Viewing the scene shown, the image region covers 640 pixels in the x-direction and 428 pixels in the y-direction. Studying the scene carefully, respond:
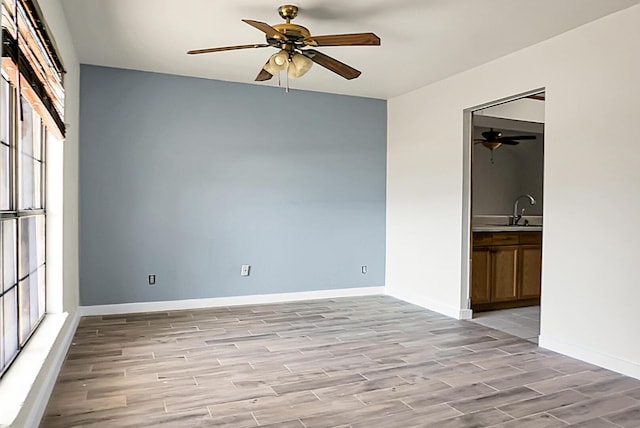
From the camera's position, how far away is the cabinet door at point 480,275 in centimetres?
513

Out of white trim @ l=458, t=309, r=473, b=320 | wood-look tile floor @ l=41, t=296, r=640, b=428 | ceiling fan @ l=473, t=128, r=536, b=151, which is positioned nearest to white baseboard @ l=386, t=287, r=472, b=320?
white trim @ l=458, t=309, r=473, b=320

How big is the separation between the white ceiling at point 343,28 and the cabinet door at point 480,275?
6.37 ft

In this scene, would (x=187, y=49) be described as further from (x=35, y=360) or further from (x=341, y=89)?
(x=35, y=360)

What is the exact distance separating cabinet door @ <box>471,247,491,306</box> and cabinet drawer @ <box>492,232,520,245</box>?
0.16 m

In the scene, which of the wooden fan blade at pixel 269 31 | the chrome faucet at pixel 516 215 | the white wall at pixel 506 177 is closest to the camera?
the wooden fan blade at pixel 269 31

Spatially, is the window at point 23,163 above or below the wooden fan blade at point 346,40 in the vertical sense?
below

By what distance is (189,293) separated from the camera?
17.2 ft

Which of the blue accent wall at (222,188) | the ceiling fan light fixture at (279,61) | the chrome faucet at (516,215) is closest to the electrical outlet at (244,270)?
the blue accent wall at (222,188)

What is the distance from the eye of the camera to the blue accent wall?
4.91 meters

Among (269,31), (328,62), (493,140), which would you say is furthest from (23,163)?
(493,140)

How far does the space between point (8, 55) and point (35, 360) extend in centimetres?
164

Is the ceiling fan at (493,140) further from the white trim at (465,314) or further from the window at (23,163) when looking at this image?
the window at (23,163)

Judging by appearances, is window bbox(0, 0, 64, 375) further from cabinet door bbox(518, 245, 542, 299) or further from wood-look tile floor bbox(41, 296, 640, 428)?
cabinet door bbox(518, 245, 542, 299)

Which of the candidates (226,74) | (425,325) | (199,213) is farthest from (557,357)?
(226,74)
